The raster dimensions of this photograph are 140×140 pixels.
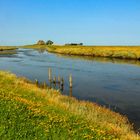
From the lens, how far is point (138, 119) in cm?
2492

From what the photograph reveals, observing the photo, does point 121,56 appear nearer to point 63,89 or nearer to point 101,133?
point 63,89

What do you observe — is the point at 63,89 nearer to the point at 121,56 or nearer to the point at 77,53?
the point at 121,56

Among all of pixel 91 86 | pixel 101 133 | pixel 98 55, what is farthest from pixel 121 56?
pixel 101 133

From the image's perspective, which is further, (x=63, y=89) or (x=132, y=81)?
(x=132, y=81)

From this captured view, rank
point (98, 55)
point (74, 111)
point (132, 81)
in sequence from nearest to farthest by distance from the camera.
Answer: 1. point (74, 111)
2. point (132, 81)
3. point (98, 55)

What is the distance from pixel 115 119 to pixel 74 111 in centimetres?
414

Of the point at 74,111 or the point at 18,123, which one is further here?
the point at 74,111

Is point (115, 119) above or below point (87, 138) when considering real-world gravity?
below

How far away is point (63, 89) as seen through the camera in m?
39.2

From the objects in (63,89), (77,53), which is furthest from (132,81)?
(77,53)

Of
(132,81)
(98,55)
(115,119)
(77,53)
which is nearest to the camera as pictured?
(115,119)

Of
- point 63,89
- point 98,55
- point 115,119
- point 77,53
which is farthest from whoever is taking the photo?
point 77,53

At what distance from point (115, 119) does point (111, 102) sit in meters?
9.01

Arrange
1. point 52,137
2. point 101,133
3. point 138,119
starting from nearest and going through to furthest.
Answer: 1. point 52,137
2. point 101,133
3. point 138,119
